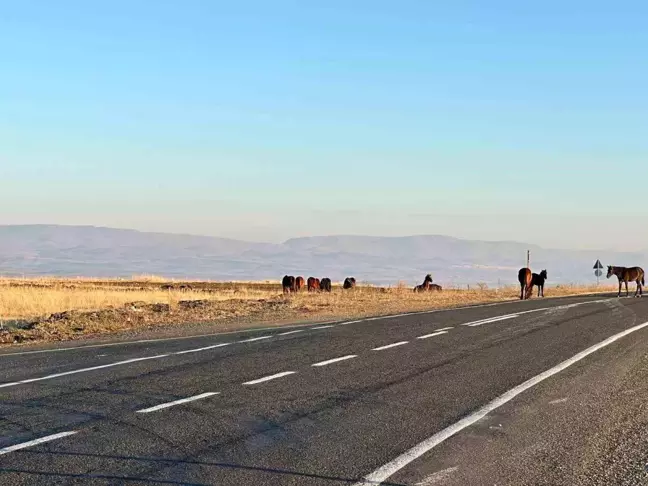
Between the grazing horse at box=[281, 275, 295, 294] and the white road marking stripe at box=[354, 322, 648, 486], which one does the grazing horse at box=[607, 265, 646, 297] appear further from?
the white road marking stripe at box=[354, 322, 648, 486]

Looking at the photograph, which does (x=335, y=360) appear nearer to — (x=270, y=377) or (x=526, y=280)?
(x=270, y=377)

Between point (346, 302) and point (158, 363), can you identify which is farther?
point (346, 302)

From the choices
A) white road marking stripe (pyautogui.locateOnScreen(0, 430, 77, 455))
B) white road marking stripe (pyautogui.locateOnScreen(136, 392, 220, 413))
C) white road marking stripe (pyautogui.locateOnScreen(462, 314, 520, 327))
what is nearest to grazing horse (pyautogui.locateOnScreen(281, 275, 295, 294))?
white road marking stripe (pyautogui.locateOnScreen(462, 314, 520, 327))

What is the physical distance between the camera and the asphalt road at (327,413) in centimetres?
717

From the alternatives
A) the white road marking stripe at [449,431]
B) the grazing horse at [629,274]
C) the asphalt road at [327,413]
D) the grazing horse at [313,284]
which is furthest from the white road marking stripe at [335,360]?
the grazing horse at [313,284]

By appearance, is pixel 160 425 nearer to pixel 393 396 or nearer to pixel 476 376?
pixel 393 396

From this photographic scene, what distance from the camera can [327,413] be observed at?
31.2 feet

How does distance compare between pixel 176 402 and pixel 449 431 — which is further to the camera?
pixel 176 402

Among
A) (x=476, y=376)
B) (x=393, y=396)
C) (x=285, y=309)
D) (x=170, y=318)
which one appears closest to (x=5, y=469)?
(x=393, y=396)

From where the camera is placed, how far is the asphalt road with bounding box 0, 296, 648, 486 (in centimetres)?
717

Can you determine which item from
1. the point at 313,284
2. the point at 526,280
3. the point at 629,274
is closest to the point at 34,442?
the point at 526,280

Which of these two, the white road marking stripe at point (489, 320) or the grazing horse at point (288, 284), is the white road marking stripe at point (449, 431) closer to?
the white road marking stripe at point (489, 320)

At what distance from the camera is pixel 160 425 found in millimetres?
8797

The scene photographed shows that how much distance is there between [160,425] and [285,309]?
66.0 ft
